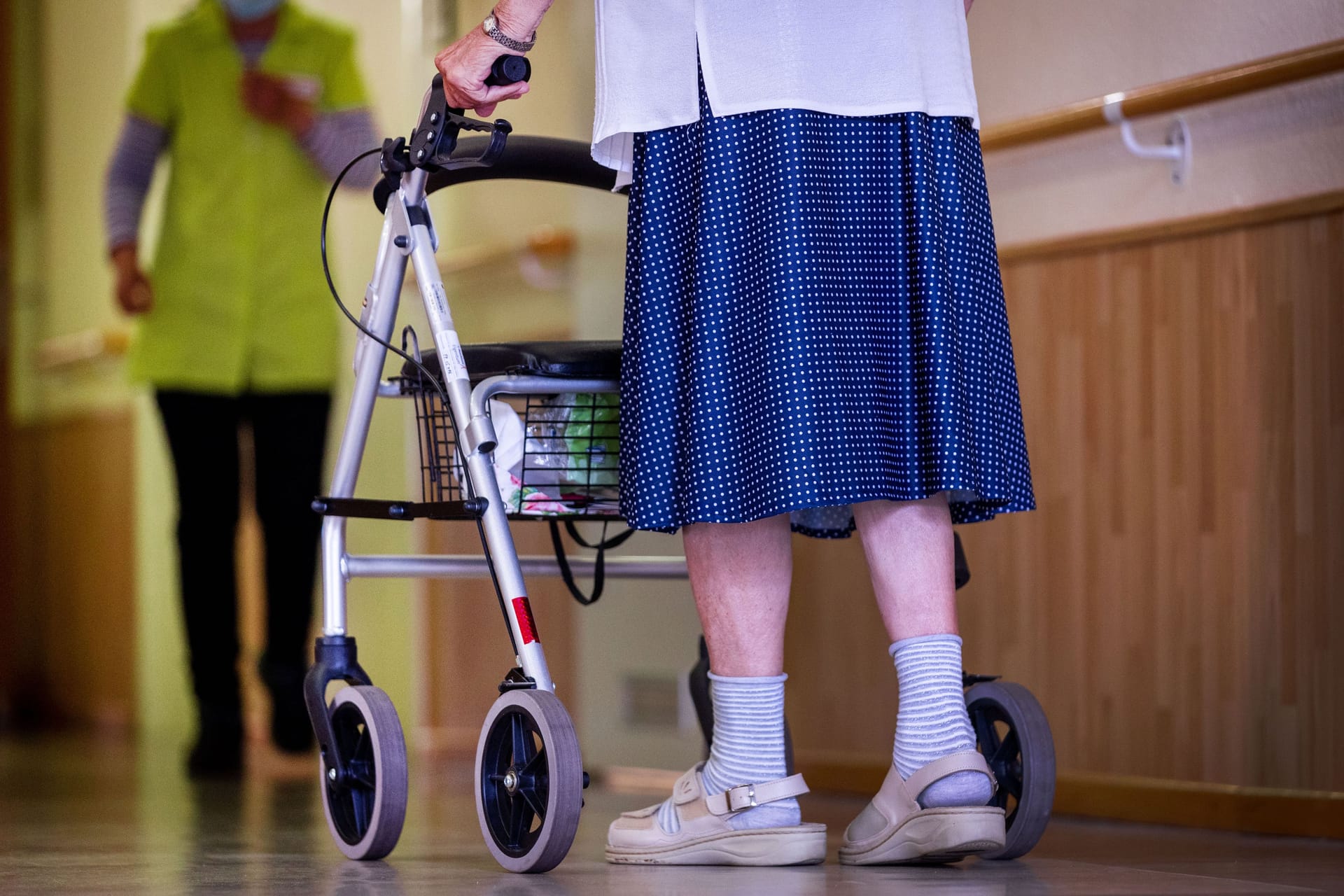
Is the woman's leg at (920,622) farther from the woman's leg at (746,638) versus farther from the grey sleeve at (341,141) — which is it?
the grey sleeve at (341,141)

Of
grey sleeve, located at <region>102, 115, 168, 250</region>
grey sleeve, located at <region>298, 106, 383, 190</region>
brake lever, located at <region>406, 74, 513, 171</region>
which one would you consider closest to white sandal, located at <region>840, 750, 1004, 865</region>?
brake lever, located at <region>406, 74, 513, 171</region>

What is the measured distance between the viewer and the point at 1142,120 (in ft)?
5.83

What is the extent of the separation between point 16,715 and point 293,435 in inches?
75.4

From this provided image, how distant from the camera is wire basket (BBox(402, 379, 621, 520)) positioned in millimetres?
1444

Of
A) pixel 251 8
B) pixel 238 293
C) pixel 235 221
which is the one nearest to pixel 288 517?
pixel 238 293

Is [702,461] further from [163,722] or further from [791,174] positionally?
[163,722]

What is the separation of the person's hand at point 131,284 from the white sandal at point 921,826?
1813 mm

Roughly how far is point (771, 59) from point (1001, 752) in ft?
2.04

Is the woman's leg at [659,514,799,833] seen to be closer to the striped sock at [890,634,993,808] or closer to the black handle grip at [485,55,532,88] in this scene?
the striped sock at [890,634,993,808]

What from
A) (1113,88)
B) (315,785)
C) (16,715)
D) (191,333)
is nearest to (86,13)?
(191,333)

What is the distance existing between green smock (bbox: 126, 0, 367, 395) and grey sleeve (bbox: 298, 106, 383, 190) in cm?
2

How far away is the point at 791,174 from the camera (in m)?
1.22

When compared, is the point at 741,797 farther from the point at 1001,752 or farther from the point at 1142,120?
the point at 1142,120

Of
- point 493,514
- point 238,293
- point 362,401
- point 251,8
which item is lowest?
point 493,514
